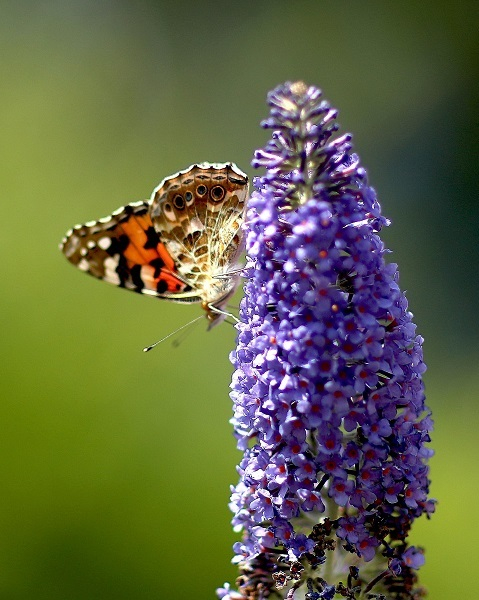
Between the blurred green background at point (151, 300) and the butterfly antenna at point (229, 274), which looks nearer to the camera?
the butterfly antenna at point (229, 274)

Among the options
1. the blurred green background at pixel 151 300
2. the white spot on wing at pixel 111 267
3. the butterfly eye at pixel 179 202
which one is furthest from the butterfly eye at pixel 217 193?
the blurred green background at pixel 151 300

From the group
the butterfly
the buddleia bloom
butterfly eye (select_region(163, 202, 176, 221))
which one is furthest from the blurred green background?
the buddleia bloom

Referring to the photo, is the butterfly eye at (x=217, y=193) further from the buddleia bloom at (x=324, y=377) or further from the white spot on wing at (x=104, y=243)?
the buddleia bloom at (x=324, y=377)

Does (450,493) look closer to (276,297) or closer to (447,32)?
(276,297)

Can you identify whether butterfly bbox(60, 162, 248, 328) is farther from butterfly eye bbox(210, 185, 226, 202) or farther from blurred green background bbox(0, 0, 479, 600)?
blurred green background bbox(0, 0, 479, 600)

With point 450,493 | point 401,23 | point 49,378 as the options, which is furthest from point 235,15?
point 450,493

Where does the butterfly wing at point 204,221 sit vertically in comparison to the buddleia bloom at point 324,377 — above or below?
above

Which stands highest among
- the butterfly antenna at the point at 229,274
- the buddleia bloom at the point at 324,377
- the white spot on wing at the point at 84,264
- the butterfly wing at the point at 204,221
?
the butterfly wing at the point at 204,221
